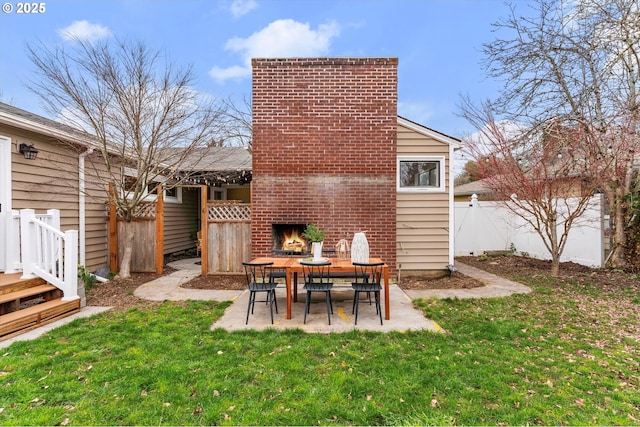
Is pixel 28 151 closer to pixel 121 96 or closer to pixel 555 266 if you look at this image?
pixel 121 96

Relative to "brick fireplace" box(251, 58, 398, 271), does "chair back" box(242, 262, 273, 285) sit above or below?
below

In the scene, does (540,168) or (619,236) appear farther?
(619,236)

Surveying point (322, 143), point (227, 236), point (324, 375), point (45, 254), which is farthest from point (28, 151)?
point (324, 375)

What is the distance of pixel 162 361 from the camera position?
121 inches

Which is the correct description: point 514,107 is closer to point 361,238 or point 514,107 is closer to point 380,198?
point 380,198

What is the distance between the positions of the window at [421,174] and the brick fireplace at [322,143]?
2.45 feet

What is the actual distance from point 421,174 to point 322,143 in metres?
2.53

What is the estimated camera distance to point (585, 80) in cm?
760

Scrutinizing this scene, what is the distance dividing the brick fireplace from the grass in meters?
2.86

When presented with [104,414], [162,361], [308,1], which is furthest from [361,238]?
[308,1]

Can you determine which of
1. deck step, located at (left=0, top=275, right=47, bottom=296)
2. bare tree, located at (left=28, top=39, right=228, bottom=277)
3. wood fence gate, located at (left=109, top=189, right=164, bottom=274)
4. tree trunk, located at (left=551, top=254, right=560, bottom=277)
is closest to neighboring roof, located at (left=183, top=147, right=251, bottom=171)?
wood fence gate, located at (left=109, top=189, right=164, bottom=274)

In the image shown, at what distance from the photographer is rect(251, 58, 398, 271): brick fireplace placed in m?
6.46

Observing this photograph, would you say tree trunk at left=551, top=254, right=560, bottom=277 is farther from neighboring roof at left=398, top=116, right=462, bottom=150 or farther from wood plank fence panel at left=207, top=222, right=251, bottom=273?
wood plank fence panel at left=207, top=222, right=251, bottom=273

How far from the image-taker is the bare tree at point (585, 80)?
6710 millimetres
